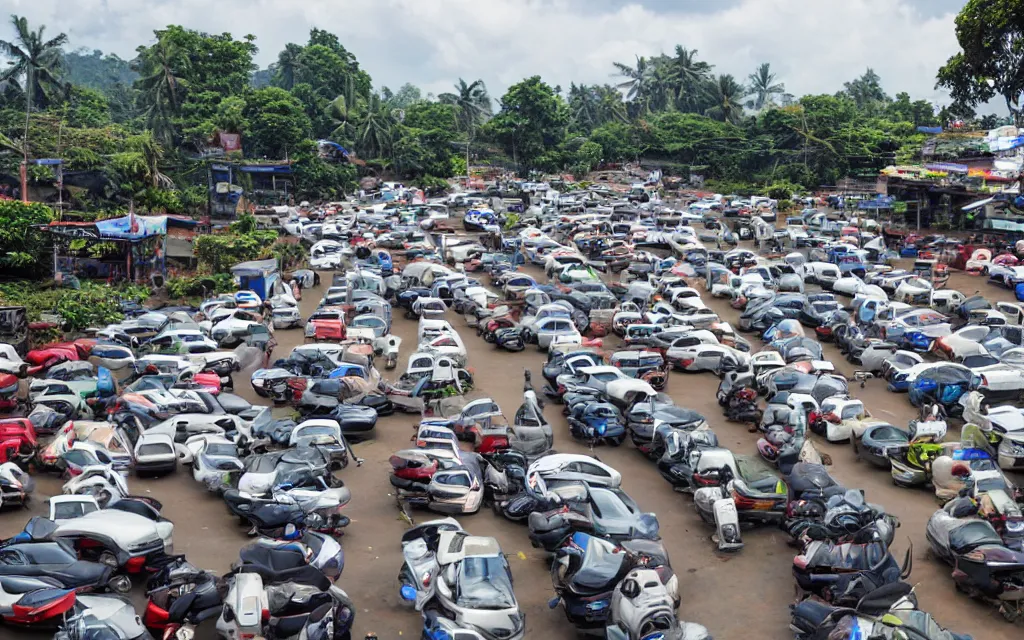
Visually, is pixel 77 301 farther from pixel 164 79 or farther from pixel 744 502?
pixel 164 79

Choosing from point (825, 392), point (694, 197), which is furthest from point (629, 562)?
point (694, 197)

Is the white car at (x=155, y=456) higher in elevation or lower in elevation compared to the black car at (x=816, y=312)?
lower

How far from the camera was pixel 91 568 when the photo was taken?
1477 centimetres

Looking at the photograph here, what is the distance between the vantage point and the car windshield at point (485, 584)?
13.9 metres

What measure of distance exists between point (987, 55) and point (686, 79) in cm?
Answer: 6455

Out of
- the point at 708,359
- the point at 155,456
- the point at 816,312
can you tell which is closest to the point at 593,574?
the point at 155,456

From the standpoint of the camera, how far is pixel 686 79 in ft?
396

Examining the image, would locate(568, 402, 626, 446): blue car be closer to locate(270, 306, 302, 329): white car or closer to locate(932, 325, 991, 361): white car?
locate(932, 325, 991, 361): white car

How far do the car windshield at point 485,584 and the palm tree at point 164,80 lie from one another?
6644 cm

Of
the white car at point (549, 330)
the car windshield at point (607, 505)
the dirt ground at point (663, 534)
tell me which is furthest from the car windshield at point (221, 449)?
the white car at point (549, 330)

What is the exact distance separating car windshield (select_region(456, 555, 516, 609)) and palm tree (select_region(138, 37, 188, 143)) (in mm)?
66435

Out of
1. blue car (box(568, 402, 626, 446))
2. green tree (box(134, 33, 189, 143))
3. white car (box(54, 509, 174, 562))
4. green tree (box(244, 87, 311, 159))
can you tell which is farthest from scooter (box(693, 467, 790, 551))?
green tree (box(134, 33, 189, 143))

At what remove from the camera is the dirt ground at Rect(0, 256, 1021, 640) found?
15.0 m

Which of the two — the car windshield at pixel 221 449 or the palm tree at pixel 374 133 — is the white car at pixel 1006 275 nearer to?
the car windshield at pixel 221 449
